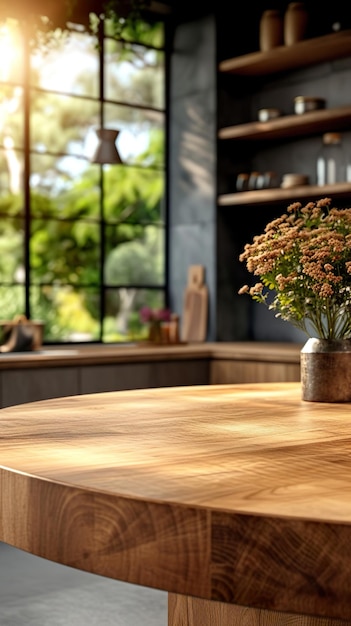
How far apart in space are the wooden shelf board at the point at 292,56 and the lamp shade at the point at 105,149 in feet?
3.06

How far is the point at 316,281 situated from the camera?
215 cm

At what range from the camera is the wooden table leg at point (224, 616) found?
6.06 ft

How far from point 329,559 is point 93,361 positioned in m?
3.53

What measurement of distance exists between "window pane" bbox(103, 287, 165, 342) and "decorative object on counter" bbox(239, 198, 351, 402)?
25.2ft

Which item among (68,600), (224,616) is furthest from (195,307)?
(224,616)

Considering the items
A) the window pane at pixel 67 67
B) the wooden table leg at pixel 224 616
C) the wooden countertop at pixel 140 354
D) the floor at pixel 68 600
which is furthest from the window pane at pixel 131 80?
the wooden table leg at pixel 224 616

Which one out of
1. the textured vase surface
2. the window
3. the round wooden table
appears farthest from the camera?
the window

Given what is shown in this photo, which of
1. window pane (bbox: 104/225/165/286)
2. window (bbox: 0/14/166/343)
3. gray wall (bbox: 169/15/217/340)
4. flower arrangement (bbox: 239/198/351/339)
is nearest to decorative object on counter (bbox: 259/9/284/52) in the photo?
gray wall (bbox: 169/15/217/340)

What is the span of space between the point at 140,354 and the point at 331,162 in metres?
1.61

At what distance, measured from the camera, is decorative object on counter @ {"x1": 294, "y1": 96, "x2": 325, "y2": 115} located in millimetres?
5121

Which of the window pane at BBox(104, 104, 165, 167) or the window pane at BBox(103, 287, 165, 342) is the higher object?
the window pane at BBox(104, 104, 165, 167)

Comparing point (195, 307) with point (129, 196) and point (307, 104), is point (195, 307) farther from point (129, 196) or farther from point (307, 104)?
point (129, 196)

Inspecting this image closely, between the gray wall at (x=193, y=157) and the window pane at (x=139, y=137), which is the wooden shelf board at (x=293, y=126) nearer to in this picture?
the gray wall at (x=193, y=157)

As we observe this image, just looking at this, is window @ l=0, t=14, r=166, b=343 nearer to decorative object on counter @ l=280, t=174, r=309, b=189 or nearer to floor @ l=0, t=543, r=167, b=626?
decorative object on counter @ l=280, t=174, r=309, b=189
